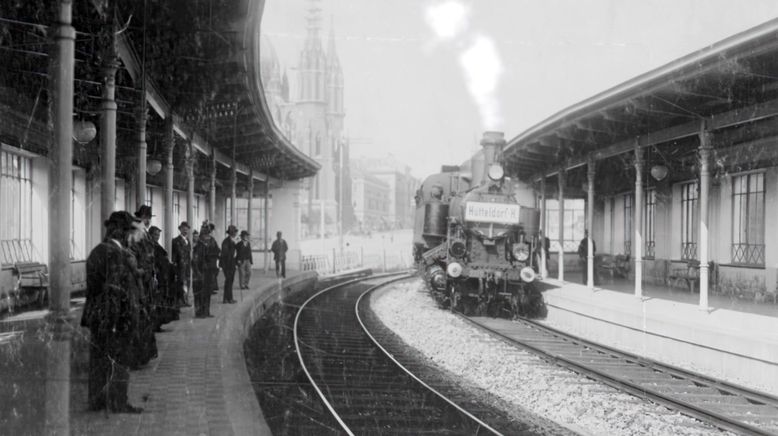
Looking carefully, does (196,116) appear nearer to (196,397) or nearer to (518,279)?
(518,279)

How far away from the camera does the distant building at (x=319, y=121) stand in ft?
209

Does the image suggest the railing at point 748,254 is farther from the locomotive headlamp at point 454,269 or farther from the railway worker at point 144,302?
the railway worker at point 144,302

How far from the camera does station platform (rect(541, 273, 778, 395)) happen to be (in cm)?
943

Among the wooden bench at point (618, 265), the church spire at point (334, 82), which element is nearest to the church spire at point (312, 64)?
the church spire at point (334, 82)

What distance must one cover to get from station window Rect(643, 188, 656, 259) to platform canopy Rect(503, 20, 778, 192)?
205cm

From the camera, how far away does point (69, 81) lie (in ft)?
20.5

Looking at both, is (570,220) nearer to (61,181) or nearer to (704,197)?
(704,197)

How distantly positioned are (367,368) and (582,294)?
7932mm

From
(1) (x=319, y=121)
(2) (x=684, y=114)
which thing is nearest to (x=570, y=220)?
(2) (x=684, y=114)

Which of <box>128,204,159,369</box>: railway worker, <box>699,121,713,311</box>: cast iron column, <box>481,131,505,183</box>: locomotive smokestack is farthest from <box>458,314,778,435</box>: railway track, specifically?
<box>128,204,159,369</box>: railway worker

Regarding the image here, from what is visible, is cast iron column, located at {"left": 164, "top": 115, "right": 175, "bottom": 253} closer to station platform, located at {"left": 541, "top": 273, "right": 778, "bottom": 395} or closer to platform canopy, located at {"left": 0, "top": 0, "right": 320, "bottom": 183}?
platform canopy, located at {"left": 0, "top": 0, "right": 320, "bottom": 183}

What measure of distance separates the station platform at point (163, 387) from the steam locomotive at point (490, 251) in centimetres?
632

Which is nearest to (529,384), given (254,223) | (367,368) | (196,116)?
(367,368)

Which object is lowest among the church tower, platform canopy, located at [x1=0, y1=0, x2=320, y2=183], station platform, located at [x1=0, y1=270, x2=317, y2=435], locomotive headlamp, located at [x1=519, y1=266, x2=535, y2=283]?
station platform, located at [x1=0, y1=270, x2=317, y2=435]
